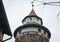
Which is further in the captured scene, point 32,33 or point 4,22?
point 32,33

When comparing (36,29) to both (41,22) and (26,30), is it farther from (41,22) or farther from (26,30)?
(41,22)

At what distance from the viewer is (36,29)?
2273 cm

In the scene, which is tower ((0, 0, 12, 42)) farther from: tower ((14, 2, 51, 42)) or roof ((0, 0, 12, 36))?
tower ((14, 2, 51, 42))

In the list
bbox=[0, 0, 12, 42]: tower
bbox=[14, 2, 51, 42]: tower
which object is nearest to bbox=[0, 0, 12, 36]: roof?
bbox=[0, 0, 12, 42]: tower

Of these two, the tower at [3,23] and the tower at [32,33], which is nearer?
the tower at [3,23]

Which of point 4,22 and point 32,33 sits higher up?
point 4,22

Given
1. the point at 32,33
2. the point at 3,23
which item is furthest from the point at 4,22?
the point at 32,33

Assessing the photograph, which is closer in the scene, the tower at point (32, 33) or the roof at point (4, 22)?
the roof at point (4, 22)

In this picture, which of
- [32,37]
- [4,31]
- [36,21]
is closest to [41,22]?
[36,21]

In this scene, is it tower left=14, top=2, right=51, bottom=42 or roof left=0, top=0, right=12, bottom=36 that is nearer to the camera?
roof left=0, top=0, right=12, bottom=36

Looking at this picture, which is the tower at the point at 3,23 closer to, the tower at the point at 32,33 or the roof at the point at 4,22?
the roof at the point at 4,22

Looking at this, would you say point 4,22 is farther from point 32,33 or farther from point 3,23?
point 32,33

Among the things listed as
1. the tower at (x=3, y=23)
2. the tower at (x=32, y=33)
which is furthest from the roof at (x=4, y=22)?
the tower at (x=32, y=33)

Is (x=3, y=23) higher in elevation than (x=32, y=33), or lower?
higher
